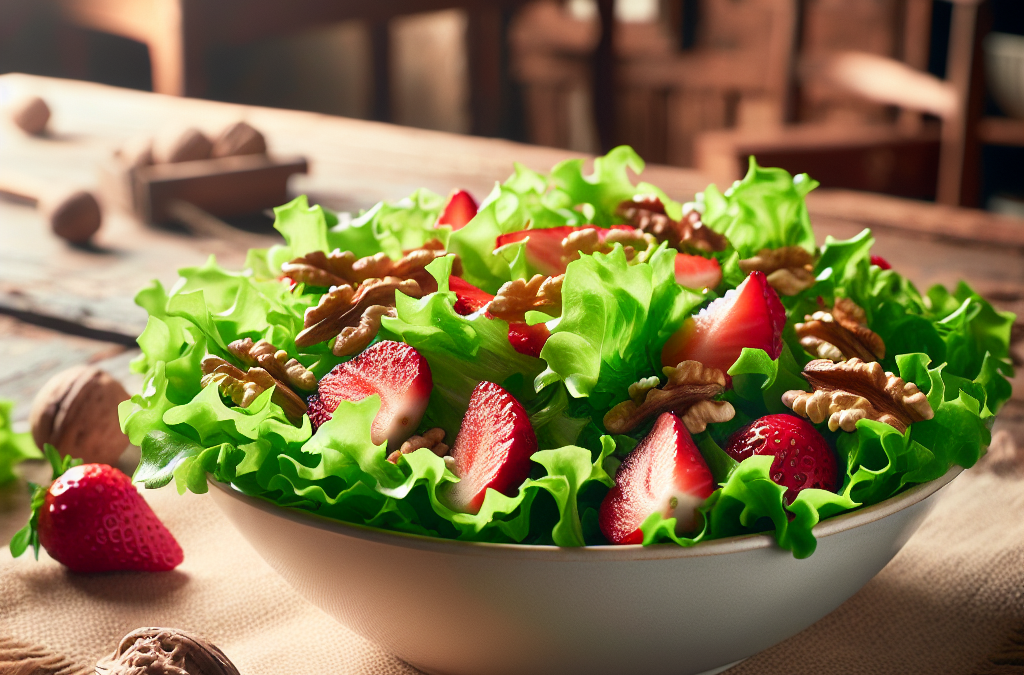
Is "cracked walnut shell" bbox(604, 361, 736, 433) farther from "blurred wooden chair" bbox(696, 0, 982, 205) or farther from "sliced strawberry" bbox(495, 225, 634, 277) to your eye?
"blurred wooden chair" bbox(696, 0, 982, 205)

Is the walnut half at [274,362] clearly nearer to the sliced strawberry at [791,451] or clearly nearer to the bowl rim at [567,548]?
the bowl rim at [567,548]

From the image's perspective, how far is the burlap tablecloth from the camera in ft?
2.33

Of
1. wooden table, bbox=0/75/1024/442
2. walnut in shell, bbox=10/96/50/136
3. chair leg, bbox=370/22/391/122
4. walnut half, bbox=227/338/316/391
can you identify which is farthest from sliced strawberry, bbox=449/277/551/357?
chair leg, bbox=370/22/391/122

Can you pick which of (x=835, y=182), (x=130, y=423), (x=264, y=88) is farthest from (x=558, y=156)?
(x=264, y=88)

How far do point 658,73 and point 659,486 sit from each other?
4318 millimetres

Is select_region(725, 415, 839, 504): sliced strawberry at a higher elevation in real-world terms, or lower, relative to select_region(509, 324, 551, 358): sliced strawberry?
lower

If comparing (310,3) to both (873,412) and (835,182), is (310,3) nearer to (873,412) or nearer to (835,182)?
(835,182)

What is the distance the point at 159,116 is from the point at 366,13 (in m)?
1.99

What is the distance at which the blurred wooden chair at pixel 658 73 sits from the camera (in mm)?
4402

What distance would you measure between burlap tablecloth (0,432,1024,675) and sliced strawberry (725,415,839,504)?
0.16 meters

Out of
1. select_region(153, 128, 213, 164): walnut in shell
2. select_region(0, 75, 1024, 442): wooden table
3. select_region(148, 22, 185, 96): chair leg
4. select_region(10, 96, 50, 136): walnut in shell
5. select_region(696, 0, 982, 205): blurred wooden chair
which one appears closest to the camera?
select_region(0, 75, 1024, 442): wooden table

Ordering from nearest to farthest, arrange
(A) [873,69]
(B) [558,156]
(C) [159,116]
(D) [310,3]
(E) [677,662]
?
(E) [677,662] < (B) [558,156] < (C) [159,116] < (A) [873,69] < (D) [310,3]

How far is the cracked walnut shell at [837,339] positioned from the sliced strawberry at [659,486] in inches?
7.0

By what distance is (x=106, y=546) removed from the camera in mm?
787
